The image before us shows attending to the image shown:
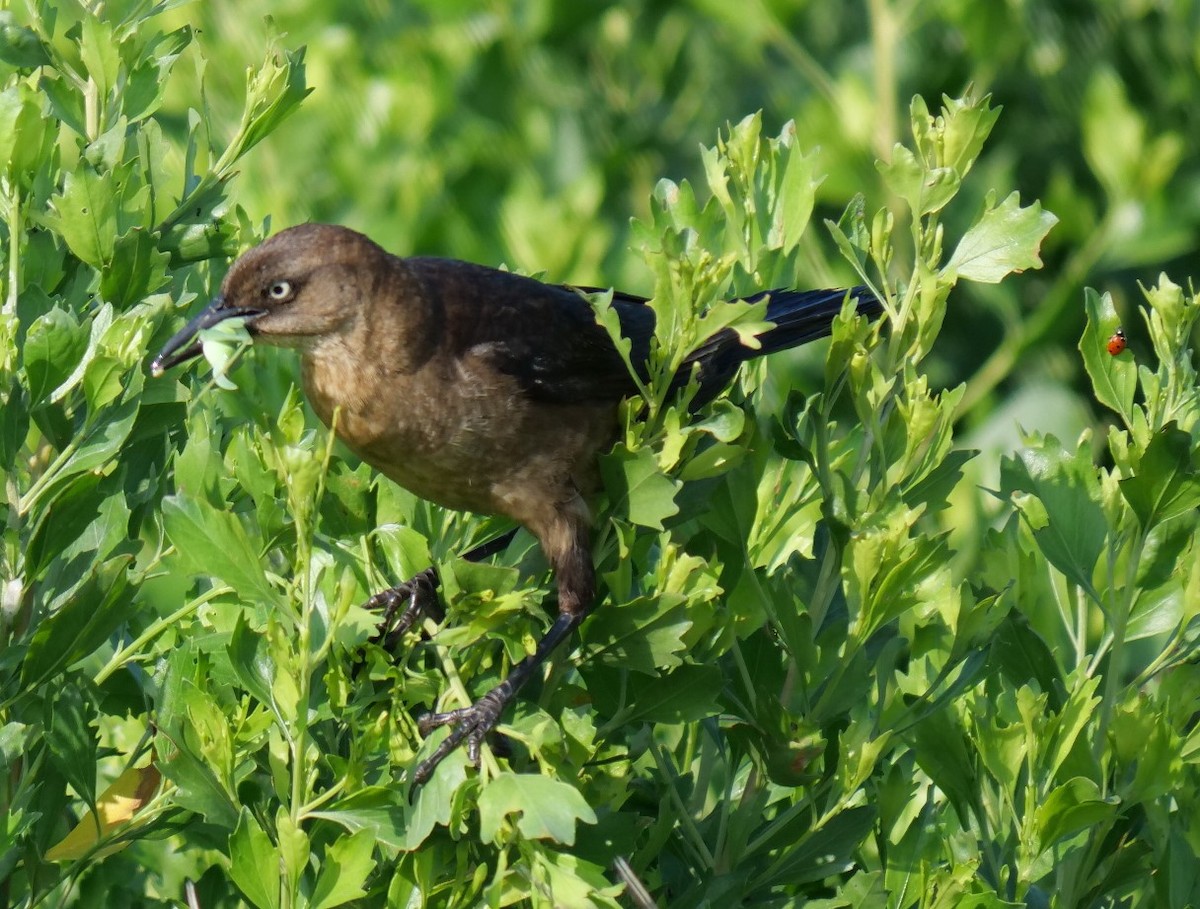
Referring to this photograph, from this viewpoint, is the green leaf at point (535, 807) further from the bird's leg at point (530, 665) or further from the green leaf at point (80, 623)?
the green leaf at point (80, 623)

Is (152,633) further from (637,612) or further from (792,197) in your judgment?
(792,197)

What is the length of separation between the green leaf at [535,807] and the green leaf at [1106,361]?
2.66 ft

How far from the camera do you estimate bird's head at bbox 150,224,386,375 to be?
8.48 ft

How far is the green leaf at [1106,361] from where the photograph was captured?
205 centimetres

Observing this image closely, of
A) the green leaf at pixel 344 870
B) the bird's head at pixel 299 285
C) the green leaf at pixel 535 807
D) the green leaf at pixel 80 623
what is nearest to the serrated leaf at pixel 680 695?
the green leaf at pixel 535 807

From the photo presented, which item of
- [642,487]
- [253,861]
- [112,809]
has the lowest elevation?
[112,809]

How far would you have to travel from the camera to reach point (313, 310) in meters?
2.79

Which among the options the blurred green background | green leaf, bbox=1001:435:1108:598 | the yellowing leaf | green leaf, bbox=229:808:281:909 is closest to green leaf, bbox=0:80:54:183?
the yellowing leaf

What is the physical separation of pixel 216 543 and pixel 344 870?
336 mm

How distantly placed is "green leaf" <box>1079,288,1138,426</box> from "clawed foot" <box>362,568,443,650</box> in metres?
0.82

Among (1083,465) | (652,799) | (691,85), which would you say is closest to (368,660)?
(652,799)

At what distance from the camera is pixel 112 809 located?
2105 millimetres

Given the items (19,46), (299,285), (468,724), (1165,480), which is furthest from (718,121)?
(468,724)

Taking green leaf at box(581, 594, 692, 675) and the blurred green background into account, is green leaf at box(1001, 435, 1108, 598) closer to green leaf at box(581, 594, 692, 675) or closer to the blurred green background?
green leaf at box(581, 594, 692, 675)
